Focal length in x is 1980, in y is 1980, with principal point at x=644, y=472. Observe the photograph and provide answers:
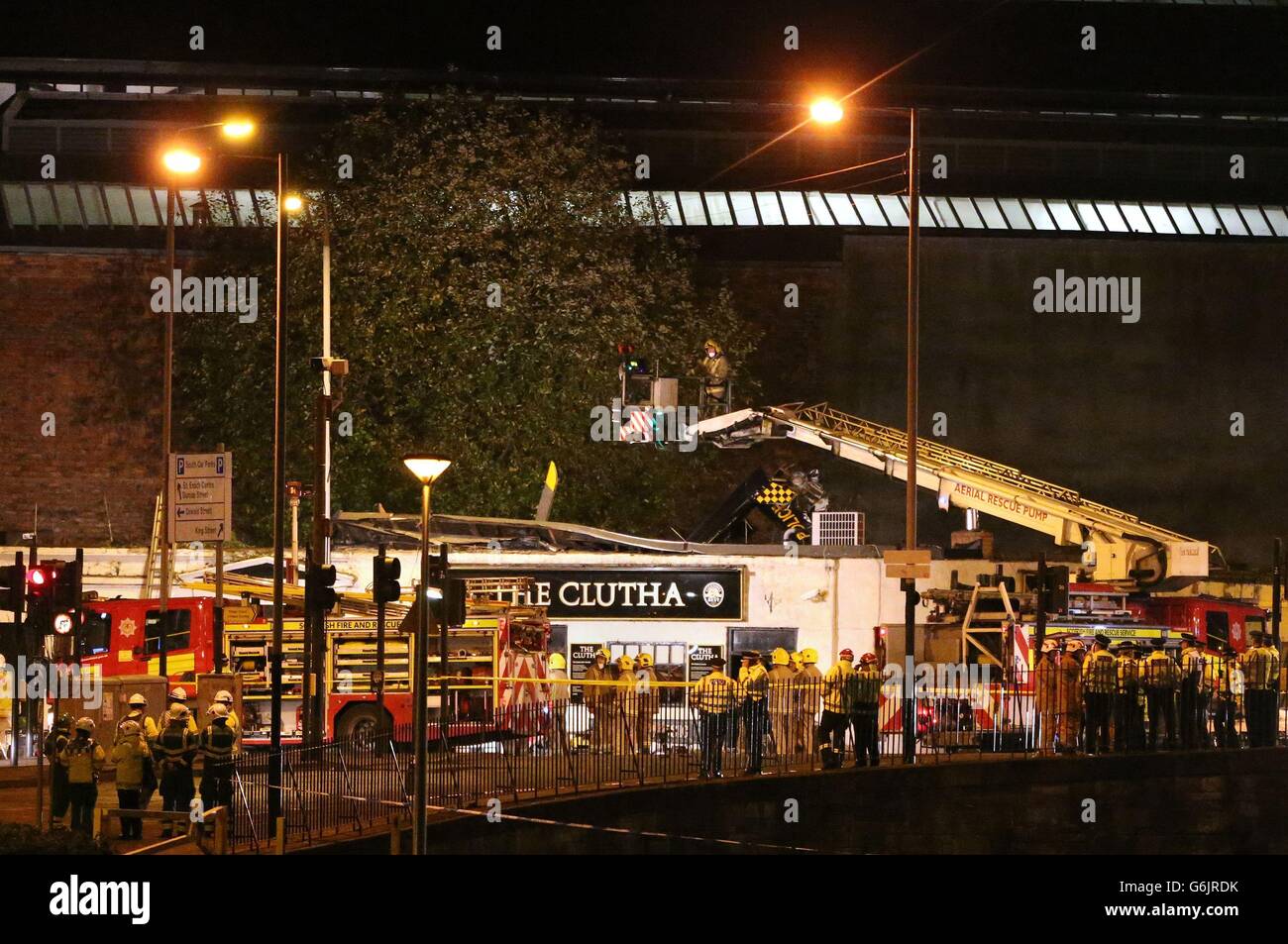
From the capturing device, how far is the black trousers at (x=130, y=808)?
71.9ft

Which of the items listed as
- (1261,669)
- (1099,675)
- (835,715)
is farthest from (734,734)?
(1261,669)

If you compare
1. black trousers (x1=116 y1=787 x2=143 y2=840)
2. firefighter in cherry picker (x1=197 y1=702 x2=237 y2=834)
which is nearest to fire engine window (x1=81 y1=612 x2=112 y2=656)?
black trousers (x1=116 y1=787 x2=143 y2=840)

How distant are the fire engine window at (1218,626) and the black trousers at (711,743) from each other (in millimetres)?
13047

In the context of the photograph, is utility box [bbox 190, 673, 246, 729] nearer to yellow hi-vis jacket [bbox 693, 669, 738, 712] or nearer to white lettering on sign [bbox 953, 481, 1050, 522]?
yellow hi-vis jacket [bbox 693, 669, 738, 712]

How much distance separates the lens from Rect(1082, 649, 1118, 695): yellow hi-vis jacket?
2684 cm

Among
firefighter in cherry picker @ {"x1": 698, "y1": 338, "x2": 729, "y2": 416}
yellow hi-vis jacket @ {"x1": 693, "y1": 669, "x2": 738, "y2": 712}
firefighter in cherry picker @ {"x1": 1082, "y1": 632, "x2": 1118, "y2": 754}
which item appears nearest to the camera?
yellow hi-vis jacket @ {"x1": 693, "y1": 669, "x2": 738, "y2": 712}

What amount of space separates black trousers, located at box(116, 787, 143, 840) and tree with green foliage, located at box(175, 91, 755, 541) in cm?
1688

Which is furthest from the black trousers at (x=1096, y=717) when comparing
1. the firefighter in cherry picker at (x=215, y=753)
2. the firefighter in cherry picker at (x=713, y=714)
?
the firefighter in cherry picker at (x=215, y=753)

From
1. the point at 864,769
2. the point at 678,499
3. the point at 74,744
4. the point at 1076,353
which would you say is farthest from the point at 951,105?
the point at 74,744

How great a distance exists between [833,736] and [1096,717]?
385 cm

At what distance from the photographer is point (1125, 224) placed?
4719cm

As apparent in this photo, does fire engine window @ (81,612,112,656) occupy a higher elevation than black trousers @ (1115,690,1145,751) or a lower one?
higher

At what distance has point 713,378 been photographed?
39188 mm
